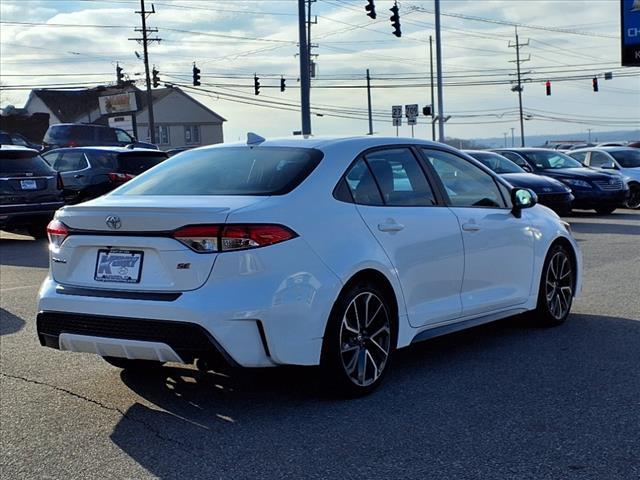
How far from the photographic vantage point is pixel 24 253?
1352 centimetres

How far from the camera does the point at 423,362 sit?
6.08 meters

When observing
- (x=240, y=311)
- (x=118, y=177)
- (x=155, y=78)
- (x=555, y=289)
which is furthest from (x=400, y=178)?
(x=155, y=78)

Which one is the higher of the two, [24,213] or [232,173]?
[232,173]

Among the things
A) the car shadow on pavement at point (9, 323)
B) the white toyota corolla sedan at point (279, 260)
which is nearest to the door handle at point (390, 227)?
the white toyota corolla sedan at point (279, 260)

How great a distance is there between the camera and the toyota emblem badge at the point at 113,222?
4.81 meters

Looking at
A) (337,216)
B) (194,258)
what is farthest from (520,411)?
(194,258)

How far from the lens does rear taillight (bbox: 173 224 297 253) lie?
4.58m

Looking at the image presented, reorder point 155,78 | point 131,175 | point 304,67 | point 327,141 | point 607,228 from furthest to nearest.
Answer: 1. point 155,78
2. point 304,67
3. point 131,175
4. point 607,228
5. point 327,141

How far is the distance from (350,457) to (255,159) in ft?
6.96

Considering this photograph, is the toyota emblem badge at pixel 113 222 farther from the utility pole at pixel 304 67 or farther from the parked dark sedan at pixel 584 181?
the utility pole at pixel 304 67

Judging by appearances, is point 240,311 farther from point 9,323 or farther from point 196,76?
point 196,76

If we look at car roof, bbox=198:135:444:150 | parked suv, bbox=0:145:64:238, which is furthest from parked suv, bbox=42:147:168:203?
car roof, bbox=198:135:444:150

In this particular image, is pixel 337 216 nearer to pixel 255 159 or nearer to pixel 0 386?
pixel 255 159

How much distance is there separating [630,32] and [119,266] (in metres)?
27.0
